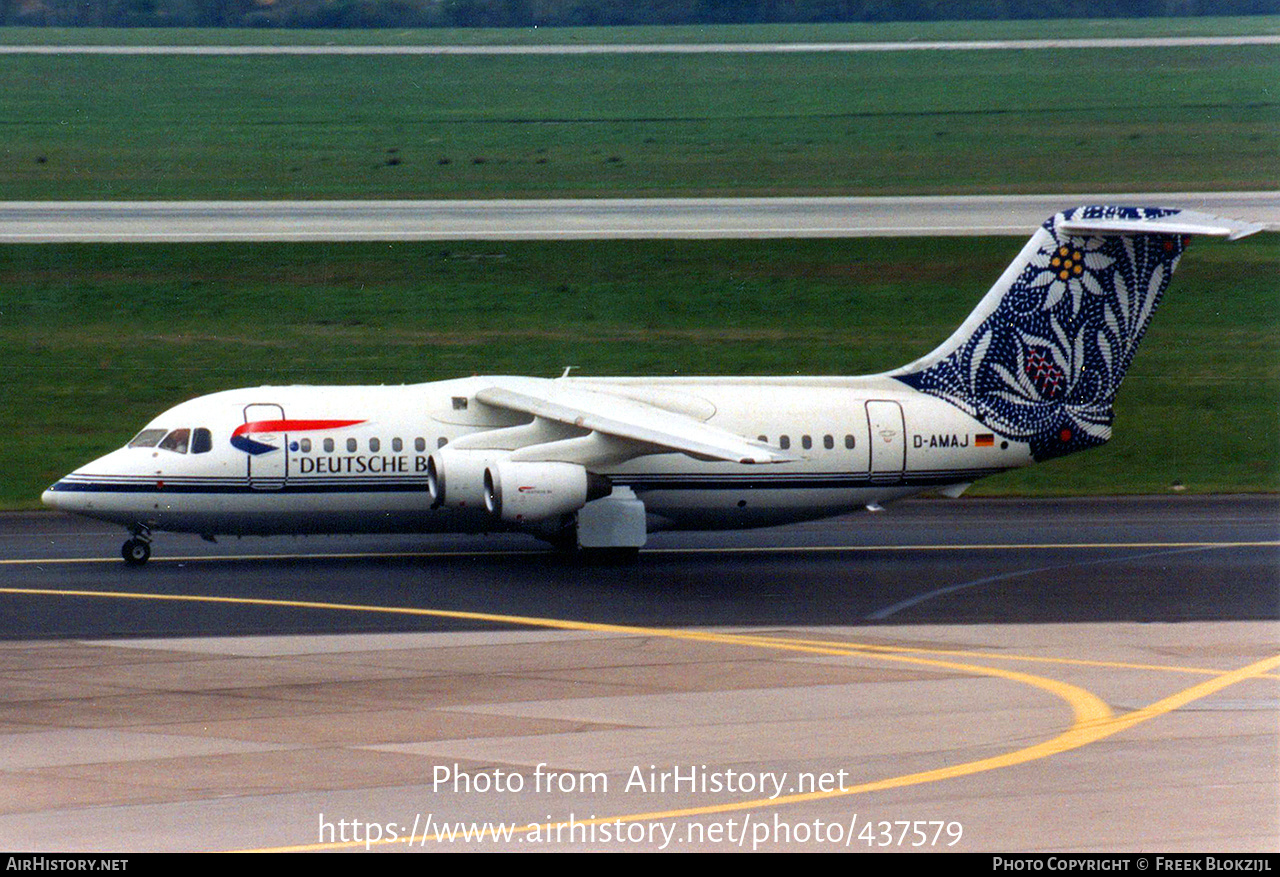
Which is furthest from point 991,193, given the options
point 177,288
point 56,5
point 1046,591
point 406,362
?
point 56,5

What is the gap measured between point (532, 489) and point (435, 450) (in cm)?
250

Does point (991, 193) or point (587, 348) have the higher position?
point (991, 193)

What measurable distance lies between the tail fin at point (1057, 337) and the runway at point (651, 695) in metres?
2.43

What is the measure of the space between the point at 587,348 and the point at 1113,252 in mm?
18329

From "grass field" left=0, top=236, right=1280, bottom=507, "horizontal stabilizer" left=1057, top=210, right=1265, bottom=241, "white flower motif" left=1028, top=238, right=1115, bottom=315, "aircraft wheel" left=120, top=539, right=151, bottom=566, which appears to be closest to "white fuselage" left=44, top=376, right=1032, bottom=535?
"aircraft wheel" left=120, top=539, right=151, bottom=566

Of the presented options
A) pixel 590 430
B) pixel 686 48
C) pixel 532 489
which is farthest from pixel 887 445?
pixel 686 48

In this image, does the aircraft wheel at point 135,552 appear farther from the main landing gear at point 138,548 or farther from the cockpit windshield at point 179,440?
the cockpit windshield at point 179,440

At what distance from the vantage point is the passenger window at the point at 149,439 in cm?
2892

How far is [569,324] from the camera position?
47.1 m

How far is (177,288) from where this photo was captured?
4881 cm

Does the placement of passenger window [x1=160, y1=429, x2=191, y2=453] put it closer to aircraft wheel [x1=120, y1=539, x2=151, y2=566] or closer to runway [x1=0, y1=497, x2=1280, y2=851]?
aircraft wheel [x1=120, y1=539, x2=151, y2=566]

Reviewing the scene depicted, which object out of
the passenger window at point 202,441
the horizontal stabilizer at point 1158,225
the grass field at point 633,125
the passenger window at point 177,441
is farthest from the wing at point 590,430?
the grass field at point 633,125

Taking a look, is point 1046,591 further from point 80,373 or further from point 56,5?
point 56,5

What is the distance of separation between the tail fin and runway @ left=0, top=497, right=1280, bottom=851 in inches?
95.5
